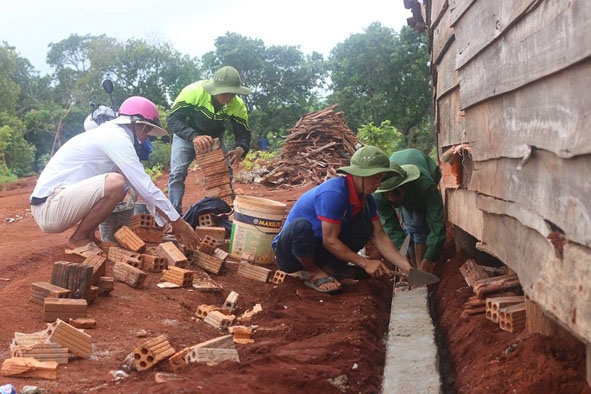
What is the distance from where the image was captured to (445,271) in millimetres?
5855

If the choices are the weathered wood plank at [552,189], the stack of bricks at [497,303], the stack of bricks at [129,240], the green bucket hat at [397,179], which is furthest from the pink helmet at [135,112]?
the stack of bricks at [497,303]

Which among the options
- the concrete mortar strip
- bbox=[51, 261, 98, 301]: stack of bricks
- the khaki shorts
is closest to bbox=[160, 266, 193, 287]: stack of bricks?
the khaki shorts

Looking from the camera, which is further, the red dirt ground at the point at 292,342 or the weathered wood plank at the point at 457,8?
the weathered wood plank at the point at 457,8

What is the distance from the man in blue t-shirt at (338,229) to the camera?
15.9ft

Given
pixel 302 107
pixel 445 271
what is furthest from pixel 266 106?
pixel 445 271

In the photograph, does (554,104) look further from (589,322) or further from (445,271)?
(445,271)

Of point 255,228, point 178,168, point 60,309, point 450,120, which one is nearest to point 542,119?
point 60,309

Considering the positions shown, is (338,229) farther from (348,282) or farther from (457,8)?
(457,8)

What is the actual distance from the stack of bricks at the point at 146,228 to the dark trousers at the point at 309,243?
57.2 inches

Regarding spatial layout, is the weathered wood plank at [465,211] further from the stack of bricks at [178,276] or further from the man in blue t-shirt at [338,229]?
the stack of bricks at [178,276]

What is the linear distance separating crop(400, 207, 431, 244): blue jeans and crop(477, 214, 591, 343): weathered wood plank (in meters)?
2.15

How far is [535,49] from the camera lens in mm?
2830

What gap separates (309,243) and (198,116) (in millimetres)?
2544

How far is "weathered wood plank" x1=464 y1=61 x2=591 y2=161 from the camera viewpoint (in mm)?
2271
